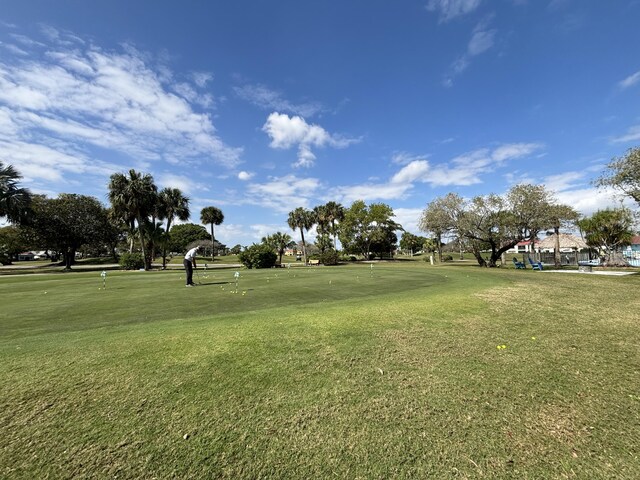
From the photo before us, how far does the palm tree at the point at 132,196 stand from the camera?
38559 millimetres

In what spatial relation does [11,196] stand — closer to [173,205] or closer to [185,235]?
[173,205]

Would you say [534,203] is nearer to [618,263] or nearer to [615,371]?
[618,263]

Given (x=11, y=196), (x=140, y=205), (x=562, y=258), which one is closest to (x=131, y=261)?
(x=140, y=205)

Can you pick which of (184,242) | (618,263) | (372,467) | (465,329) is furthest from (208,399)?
(184,242)

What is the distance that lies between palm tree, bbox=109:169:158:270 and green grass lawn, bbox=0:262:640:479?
37176 millimetres

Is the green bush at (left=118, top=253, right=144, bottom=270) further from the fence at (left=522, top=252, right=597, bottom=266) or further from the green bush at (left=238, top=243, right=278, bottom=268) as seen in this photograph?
the fence at (left=522, top=252, right=597, bottom=266)

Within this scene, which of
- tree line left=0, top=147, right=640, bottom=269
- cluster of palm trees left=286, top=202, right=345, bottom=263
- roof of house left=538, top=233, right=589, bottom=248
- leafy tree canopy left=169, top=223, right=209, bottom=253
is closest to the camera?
tree line left=0, top=147, right=640, bottom=269

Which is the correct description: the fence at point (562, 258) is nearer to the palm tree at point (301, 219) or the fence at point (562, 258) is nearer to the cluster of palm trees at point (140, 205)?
the palm tree at point (301, 219)

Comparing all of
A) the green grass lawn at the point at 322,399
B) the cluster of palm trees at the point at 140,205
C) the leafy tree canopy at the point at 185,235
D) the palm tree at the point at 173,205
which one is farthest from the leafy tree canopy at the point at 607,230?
the leafy tree canopy at the point at 185,235

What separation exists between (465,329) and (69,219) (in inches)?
2209

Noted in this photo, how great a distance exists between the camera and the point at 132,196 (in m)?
38.6

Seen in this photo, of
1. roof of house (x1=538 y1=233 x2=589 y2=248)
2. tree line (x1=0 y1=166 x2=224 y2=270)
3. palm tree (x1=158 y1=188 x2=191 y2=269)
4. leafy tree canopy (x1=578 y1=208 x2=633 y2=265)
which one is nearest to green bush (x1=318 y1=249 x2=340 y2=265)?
tree line (x1=0 y1=166 x2=224 y2=270)

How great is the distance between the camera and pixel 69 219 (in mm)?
44219

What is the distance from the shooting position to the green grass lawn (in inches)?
100
